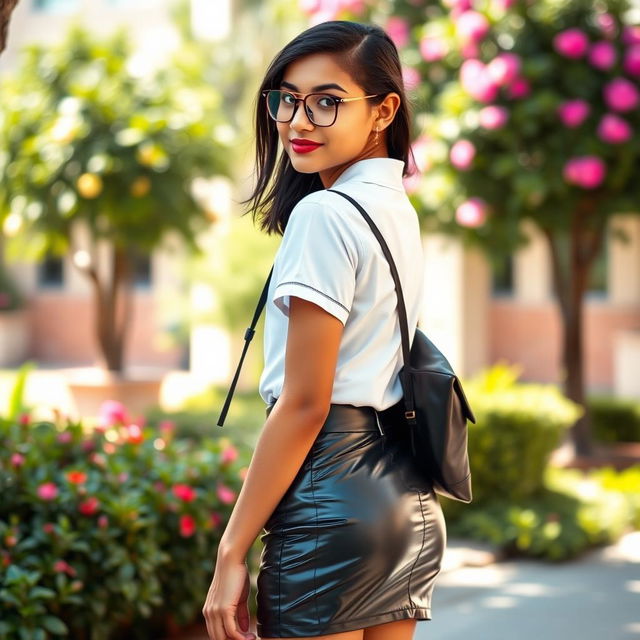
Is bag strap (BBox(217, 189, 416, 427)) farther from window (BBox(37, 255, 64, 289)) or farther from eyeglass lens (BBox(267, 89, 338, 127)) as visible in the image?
window (BBox(37, 255, 64, 289))

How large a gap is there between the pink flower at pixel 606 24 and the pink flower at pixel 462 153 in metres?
1.37

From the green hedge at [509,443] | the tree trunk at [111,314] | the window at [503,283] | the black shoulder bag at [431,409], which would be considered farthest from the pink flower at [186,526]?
the window at [503,283]

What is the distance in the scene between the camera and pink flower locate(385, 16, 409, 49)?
9.15 metres

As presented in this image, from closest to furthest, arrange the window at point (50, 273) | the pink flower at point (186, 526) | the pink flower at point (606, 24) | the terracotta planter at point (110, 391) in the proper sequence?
the pink flower at point (186, 526) → the pink flower at point (606, 24) → the terracotta planter at point (110, 391) → the window at point (50, 273)

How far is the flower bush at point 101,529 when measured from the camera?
12.0 feet

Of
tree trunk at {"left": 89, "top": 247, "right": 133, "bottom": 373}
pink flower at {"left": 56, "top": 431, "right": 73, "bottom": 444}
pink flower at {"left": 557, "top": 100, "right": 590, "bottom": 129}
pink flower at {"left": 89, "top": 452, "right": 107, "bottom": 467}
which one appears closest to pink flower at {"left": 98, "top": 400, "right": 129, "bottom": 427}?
pink flower at {"left": 56, "top": 431, "right": 73, "bottom": 444}

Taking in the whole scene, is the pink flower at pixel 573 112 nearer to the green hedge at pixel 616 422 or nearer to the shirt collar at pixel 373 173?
the green hedge at pixel 616 422

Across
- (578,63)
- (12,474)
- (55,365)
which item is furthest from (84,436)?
(55,365)

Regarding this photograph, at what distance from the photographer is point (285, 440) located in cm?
172

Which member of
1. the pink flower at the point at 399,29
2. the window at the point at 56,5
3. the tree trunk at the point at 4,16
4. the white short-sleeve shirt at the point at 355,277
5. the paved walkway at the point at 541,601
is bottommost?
the paved walkway at the point at 541,601

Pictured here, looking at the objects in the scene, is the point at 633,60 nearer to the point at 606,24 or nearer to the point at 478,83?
the point at 606,24

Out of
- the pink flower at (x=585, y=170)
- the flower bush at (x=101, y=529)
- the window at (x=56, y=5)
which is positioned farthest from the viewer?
the window at (x=56, y=5)

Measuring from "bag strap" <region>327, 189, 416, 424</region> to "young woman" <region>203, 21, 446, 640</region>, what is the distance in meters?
0.01

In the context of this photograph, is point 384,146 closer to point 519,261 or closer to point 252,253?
point 252,253
